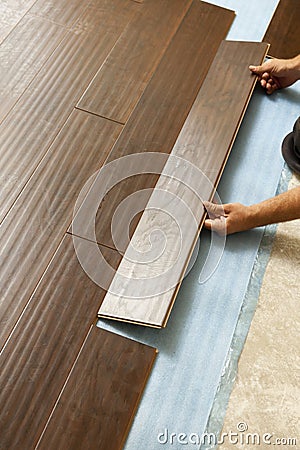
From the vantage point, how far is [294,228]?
217cm

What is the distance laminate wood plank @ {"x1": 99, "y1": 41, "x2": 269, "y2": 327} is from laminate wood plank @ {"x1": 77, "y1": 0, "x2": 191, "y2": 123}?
249mm

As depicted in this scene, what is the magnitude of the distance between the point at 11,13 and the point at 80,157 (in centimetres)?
88

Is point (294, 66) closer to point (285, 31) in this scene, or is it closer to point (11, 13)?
point (285, 31)

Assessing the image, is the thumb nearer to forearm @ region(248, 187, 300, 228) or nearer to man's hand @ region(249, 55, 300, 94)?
man's hand @ region(249, 55, 300, 94)

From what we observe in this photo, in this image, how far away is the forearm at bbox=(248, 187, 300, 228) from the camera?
6.54 ft

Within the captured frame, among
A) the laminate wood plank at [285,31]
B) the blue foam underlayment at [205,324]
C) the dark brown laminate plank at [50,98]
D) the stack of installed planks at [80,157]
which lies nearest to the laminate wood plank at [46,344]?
the stack of installed planks at [80,157]

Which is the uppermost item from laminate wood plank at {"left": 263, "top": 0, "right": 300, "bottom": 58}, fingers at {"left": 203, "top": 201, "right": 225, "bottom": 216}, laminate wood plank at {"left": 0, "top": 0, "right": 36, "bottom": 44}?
laminate wood plank at {"left": 263, "top": 0, "right": 300, "bottom": 58}

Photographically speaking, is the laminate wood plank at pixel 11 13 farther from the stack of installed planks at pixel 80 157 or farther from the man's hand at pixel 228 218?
the man's hand at pixel 228 218

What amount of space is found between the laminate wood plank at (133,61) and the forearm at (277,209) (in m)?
0.65

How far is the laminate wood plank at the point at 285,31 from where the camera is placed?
8.73ft

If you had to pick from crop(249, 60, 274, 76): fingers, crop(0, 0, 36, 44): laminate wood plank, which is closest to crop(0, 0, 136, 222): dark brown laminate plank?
crop(0, 0, 36, 44): laminate wood plank

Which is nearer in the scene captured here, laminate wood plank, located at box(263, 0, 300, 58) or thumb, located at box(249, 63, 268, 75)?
thumb, located at box(249, 63, 268, 75)

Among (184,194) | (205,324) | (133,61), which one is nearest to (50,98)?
(133,61)

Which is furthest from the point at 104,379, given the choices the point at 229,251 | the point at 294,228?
the point at 294,228
